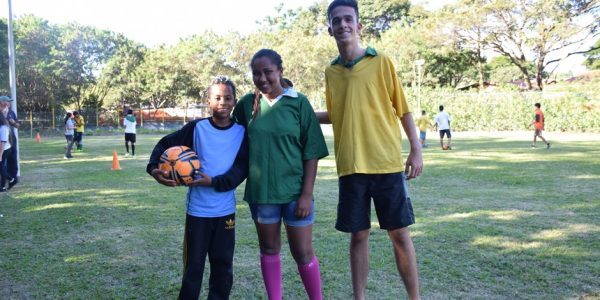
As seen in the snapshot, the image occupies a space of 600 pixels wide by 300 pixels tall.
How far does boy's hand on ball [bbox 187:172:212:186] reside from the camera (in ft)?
9.52

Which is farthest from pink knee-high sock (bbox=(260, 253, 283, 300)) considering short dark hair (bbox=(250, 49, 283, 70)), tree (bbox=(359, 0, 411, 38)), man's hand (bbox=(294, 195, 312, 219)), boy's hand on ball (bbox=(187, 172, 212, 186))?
tree (bbox=(359, 0, 411, 38))

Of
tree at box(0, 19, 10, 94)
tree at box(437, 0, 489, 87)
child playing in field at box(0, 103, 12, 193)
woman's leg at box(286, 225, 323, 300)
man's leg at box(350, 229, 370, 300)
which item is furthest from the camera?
tree at box(437, 0, 489, 87)

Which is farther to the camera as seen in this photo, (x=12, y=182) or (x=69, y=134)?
(x=69, y=134)

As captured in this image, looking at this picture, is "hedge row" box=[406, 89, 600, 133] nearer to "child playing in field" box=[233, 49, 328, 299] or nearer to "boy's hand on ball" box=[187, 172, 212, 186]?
"child playing in field" box=[233, 49, 328, 299]

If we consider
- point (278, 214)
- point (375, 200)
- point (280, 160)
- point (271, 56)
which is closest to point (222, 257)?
point (278, 214)

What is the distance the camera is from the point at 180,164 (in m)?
2.86

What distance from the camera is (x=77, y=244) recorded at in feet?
16.2

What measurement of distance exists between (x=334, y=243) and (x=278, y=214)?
76.9 inches

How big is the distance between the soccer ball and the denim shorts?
45cm

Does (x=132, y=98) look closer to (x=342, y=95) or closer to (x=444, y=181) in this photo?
(x=444, y=181)

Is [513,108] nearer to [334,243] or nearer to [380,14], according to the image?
[334,243]

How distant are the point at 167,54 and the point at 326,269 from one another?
4310cm

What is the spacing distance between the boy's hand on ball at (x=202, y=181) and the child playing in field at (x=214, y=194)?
0.11 ft

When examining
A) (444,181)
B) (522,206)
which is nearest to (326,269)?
(522,206)
